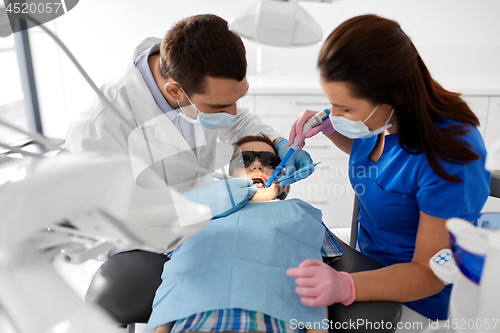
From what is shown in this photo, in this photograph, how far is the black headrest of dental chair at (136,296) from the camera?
0.97 m

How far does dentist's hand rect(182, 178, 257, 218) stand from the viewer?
1.33 metres

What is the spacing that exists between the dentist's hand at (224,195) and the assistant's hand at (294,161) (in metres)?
0.19

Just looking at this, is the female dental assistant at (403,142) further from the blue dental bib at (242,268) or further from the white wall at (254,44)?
the white wall at (254,44)

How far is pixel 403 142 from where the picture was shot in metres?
1.11

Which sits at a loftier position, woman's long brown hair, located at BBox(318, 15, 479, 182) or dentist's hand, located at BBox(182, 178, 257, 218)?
woman's long brown hair, located at BBox(318, 15, 479, 182)

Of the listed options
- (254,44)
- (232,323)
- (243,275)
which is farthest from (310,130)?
(254,44)

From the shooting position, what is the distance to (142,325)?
1135 mm

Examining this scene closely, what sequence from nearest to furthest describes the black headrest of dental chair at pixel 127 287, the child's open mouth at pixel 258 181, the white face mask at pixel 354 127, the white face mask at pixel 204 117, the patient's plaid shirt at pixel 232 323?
the patient's plaid shirt at pixel 232 323, the black headrest of dental chair at pixel 127 287, the white face mask at pixel 354 127, the white face mask at pixel 204 117, the child's open mouth at pixel 258 181

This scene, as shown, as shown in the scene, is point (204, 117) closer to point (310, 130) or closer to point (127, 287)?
point (310, 130)

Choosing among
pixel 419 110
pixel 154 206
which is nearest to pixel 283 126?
pixel 419 110

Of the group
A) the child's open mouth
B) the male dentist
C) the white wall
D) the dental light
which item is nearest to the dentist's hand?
the male dentist

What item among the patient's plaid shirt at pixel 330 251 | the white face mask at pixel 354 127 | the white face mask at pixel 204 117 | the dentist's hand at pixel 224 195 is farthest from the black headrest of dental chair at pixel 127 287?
the white face mask at pixel 354 127

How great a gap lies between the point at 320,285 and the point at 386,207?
41 centimetres

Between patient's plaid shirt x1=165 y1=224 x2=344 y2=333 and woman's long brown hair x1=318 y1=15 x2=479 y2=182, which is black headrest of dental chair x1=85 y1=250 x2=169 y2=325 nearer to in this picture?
patient's plaid shirt x1=165 y1=224 x2=344 y2=333
